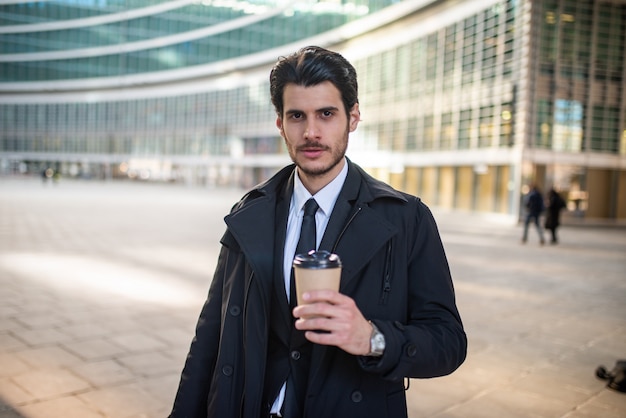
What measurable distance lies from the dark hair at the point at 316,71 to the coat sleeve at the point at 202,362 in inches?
30.0

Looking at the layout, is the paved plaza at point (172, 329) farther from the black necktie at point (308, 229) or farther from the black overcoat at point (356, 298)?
the black necktie at point (308, 229)

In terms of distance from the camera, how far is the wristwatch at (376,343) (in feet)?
5.32

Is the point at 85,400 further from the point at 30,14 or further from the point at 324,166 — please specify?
the point at 30,14

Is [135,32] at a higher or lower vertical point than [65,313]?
higher

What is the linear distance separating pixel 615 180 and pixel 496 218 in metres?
7.27

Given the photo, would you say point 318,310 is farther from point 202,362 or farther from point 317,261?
point 202,362

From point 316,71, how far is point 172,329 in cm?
484

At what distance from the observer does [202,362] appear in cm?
222

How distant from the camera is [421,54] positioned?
36.0 metres

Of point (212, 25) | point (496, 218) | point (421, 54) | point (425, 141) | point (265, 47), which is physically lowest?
point (496, 218)

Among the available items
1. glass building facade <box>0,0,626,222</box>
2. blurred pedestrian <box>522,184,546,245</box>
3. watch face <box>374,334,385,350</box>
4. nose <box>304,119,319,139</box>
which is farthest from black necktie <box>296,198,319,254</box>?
glass building facade <box>0,0,626,222</box>

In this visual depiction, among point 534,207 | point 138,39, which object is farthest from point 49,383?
point 138,39

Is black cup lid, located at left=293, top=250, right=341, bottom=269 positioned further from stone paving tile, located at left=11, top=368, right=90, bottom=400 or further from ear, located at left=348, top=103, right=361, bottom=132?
stone paving tile, located at left=11, top=368, right=90, bottom=400

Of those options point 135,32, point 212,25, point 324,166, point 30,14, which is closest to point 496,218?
point 324,166
